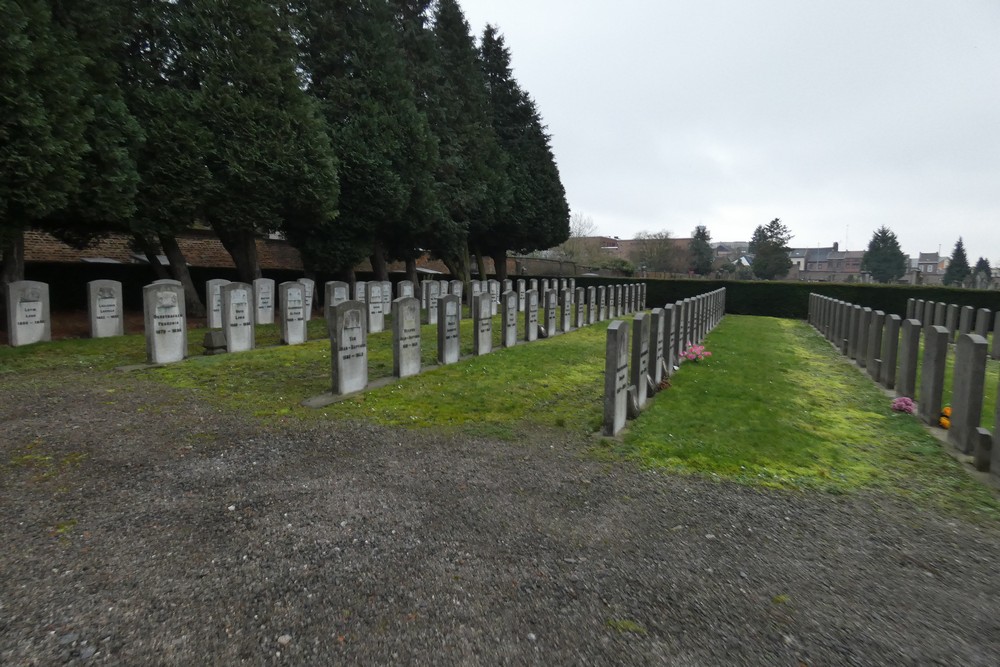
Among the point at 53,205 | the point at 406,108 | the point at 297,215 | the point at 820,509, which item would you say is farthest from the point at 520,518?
the point at 406,108

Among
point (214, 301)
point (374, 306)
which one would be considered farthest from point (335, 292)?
point (214, 301)

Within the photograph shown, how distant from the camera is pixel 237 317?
11125 millimetres

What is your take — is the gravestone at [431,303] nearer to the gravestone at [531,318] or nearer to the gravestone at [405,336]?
the gravestone at [531,318]

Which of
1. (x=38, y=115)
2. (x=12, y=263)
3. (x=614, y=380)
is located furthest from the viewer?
(x=12, y=263)

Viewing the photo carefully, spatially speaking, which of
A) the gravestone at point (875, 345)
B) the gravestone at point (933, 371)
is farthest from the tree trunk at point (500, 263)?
the gravestone at point (933, 371)

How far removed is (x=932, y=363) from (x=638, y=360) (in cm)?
345

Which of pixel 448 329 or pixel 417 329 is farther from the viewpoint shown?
pixel 448 329

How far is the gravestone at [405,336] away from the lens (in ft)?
29.1

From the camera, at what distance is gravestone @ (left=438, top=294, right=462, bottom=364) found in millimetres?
10360

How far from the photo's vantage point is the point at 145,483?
442 centimetres

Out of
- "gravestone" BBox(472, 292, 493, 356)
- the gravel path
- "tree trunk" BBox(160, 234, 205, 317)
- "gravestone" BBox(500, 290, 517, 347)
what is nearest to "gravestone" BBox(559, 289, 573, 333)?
"gravestone" BBox(500, 290, 517, 347)

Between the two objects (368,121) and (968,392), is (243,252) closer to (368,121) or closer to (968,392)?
(368,121)

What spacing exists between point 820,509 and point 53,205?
12.8 meters

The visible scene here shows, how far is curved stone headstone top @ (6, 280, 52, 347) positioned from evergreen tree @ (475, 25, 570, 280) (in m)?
20.6
